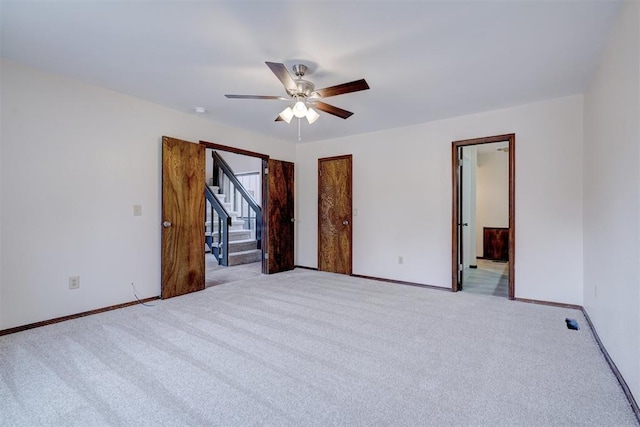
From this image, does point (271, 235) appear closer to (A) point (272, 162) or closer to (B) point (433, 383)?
(A) point (272, 162)

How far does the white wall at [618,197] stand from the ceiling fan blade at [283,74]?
210 cm

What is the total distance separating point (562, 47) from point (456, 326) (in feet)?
8.26

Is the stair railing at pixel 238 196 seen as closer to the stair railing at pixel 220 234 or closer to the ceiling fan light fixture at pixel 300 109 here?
the stair railing at pixel 220 234

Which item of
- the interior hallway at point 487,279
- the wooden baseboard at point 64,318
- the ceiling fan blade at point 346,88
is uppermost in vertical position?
the ceiling fan blade at point 346,88

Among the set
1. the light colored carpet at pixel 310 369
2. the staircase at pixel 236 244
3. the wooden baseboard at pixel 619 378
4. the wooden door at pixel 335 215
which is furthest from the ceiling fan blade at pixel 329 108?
the staircase at pixel 236 244

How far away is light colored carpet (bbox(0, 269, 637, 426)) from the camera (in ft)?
5.38

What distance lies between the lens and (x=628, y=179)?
184cm

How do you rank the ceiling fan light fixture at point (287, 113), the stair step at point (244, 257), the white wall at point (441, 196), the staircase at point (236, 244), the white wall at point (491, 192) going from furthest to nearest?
the white wall at point (491, 192) → the staircase at point (236, 244) → the stair step at point (244, 257) → the white wall at point (441, 196) → the ceiling fan light fixture at point (287, 113)

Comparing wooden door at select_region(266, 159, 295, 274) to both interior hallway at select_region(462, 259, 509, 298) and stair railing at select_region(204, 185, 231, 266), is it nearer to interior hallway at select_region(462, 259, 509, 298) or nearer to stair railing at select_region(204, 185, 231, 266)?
stair railing at select_region(204, 185, 231, 266)

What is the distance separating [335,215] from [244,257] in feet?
7.39

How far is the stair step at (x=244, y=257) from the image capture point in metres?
6.13

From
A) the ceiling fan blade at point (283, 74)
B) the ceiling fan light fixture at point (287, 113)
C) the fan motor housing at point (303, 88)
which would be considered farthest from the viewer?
the ceiling fan light fixture at point (287, 113)

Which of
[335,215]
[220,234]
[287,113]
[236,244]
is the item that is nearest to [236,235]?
[236,244]

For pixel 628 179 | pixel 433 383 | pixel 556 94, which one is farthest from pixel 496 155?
pixel 433 383
